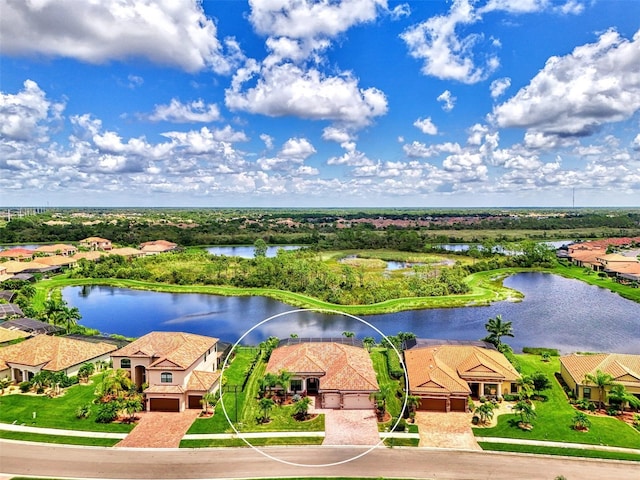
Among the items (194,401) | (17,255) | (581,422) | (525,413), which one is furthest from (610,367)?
(17,255)

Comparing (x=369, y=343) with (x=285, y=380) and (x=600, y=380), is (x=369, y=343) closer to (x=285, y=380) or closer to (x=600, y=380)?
(x=285, y=380)

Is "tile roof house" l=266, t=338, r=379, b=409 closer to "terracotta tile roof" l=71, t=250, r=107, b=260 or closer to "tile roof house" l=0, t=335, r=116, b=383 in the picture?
"tile roof house" l=0, t=335, r=116, b=383

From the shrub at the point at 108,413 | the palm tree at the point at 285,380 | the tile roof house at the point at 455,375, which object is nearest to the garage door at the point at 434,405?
the tile roof house at the point at 455,375

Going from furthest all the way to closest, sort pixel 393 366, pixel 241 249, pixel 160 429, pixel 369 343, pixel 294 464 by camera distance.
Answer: pixel 241 249, pixel 369 343, pixel 393 366, pixel 160 429, pixel 294 464

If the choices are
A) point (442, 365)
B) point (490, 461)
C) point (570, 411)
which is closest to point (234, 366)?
point (442, 365)

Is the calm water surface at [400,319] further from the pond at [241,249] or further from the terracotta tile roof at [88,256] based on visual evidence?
the pond at [241,249]

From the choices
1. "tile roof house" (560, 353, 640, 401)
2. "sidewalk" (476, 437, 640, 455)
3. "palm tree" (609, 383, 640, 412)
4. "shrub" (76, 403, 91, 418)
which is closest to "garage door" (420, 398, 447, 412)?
"sidewalk" (476, 437, 640, 455)
